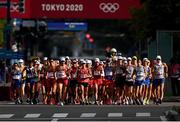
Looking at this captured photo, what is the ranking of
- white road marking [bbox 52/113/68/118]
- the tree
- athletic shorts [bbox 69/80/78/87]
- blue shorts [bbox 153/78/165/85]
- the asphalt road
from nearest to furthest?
the asphalt road → white road marking [bbox 52/113/68/118] → blue shorts [bbox 153/78/165/85] → athletic shorts [bbox 69/80/78/87] → the tree

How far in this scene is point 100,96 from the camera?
106 ft

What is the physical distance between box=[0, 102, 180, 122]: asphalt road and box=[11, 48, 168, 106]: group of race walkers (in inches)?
41.5

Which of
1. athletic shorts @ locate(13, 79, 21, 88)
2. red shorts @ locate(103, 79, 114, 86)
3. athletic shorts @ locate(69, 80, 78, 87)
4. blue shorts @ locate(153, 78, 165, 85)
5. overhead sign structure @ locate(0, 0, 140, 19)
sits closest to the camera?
blue shorts @ locate(153, 78, 165, 85)

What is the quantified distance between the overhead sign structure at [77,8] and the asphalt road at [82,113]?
1715cm

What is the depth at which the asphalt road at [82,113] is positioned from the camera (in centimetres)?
2442

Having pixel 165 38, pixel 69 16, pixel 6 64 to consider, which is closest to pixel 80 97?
pixel 165 38

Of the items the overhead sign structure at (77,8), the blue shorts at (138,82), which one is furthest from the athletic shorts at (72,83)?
the overhead sign structure at (77,8)

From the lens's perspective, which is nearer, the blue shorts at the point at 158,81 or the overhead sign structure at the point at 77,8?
the blue shorts at the point at 158,81

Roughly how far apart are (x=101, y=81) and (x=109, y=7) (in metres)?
16.6

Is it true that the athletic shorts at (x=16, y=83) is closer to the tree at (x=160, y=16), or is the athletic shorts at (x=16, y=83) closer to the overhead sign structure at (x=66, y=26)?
the tree at (x=160, y=16)

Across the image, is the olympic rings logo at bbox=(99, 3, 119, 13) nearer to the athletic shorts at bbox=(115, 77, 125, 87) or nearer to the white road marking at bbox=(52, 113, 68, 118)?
the athletic shorts at bbox=(115, 77, 125, 87)

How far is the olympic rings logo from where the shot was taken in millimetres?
48031

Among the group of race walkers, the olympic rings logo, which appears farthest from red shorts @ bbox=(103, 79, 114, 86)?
the olympic rings logo

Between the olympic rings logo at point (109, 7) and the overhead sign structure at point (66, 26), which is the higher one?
the olympic rings logo at point (109, 7)
